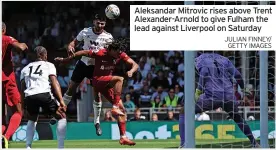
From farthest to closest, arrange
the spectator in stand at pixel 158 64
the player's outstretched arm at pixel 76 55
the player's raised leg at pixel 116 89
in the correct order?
1. the spectator in stand at pixel 158 64
2. the player's raised leg at pixel 116 89
3. the player's outstretched arm at pixel 76 55

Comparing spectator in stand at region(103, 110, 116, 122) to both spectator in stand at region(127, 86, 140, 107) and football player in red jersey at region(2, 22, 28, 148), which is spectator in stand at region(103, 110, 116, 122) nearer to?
spectator in stand at region(127, 86, 140, 107)

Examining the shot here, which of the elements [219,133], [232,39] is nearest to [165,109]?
[219,133]

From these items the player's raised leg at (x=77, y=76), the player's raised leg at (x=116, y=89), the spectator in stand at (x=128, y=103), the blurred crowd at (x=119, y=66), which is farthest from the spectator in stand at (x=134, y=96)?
the player's raised leg at (x=116, y=89)

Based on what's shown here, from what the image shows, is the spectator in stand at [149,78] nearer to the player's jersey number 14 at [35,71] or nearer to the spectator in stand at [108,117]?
the spectator in stand at [108,117]

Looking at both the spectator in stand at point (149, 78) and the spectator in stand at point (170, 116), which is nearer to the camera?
the spectator in stand at point (170, 116)

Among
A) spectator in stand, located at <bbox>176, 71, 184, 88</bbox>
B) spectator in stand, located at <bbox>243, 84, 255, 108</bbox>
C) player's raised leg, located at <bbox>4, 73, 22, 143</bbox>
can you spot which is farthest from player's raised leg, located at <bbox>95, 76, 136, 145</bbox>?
spectator in stand, located at <bbox>176, 71, 184, 88</bbox>

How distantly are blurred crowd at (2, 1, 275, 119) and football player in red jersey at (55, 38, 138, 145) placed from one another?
6.04 m

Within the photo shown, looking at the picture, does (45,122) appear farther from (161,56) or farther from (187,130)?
(187,130)

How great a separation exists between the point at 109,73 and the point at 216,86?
213 centimetres

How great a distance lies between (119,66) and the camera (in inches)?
901

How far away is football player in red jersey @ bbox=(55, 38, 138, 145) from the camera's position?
1234 cm

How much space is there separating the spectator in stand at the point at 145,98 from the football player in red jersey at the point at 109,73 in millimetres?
8954

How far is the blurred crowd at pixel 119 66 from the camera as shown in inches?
840

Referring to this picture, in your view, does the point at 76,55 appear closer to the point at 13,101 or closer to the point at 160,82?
the point at 13,101
